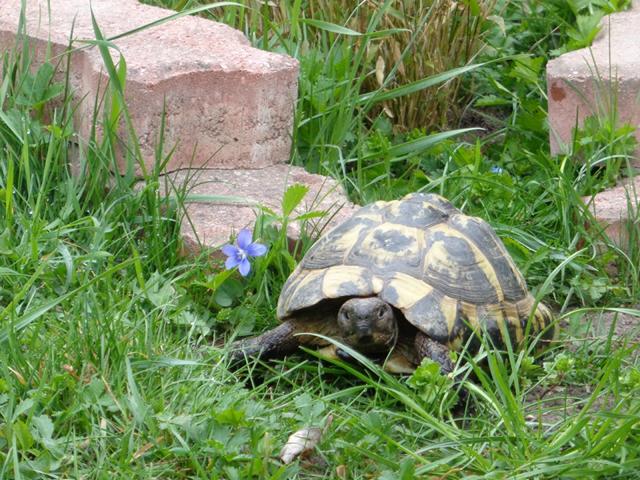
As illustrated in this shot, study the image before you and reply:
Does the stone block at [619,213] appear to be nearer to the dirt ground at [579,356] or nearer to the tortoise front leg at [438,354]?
the dirt ground at [579,356]

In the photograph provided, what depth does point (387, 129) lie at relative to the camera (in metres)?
5.49

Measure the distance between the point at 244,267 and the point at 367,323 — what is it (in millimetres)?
571

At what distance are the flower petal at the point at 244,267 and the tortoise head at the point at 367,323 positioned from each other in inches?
16.6

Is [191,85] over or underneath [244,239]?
over

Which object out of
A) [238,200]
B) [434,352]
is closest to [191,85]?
[238,200]

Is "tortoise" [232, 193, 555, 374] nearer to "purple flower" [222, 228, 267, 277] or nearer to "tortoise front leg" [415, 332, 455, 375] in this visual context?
"tortoise front leg" [415, 332, 455, 375]

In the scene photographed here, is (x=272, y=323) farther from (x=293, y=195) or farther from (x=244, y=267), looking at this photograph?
(x=293, y=195)

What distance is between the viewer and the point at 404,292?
362 cm

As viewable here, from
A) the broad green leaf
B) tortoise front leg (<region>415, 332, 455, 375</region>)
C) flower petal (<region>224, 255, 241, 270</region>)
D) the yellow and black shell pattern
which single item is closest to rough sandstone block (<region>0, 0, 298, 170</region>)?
the broad green leaf

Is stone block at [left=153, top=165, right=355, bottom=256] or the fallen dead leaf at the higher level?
stone block at [left=153, top=165, right=355, bottom=256]

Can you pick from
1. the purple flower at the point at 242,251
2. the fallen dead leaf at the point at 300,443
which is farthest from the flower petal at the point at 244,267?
the fallen dead leaf at the point at 300,443

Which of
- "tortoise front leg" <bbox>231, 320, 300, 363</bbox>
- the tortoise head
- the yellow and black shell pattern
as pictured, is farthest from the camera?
"tortoise front leg" <bbox>231, 320, 300, 363</bbox>

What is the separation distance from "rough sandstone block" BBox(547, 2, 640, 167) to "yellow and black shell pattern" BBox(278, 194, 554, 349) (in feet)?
4.32

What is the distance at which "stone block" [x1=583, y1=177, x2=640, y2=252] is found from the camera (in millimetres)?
4516
